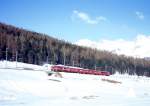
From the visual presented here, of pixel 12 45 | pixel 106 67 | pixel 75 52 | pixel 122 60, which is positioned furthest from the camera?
pixel 122 60

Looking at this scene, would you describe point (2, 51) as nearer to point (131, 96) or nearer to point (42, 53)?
point (42, 53)

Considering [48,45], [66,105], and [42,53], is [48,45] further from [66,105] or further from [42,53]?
[66,105]

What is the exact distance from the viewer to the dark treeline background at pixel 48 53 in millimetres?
96500

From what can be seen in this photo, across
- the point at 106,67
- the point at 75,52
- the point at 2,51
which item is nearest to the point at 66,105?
the point at 2,51

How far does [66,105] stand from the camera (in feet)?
65.0

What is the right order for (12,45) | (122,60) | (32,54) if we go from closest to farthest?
(12,45)
(32,54)
(122,60)

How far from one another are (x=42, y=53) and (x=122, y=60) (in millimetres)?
65470

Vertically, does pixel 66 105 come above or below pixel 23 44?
below

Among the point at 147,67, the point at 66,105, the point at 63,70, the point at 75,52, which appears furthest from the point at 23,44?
the point at 147,67

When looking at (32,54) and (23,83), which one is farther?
(32,54)

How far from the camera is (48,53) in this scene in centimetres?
11156

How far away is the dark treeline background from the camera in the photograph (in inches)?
3799

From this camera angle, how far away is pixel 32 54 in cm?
10256

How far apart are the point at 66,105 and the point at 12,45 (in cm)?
7809
